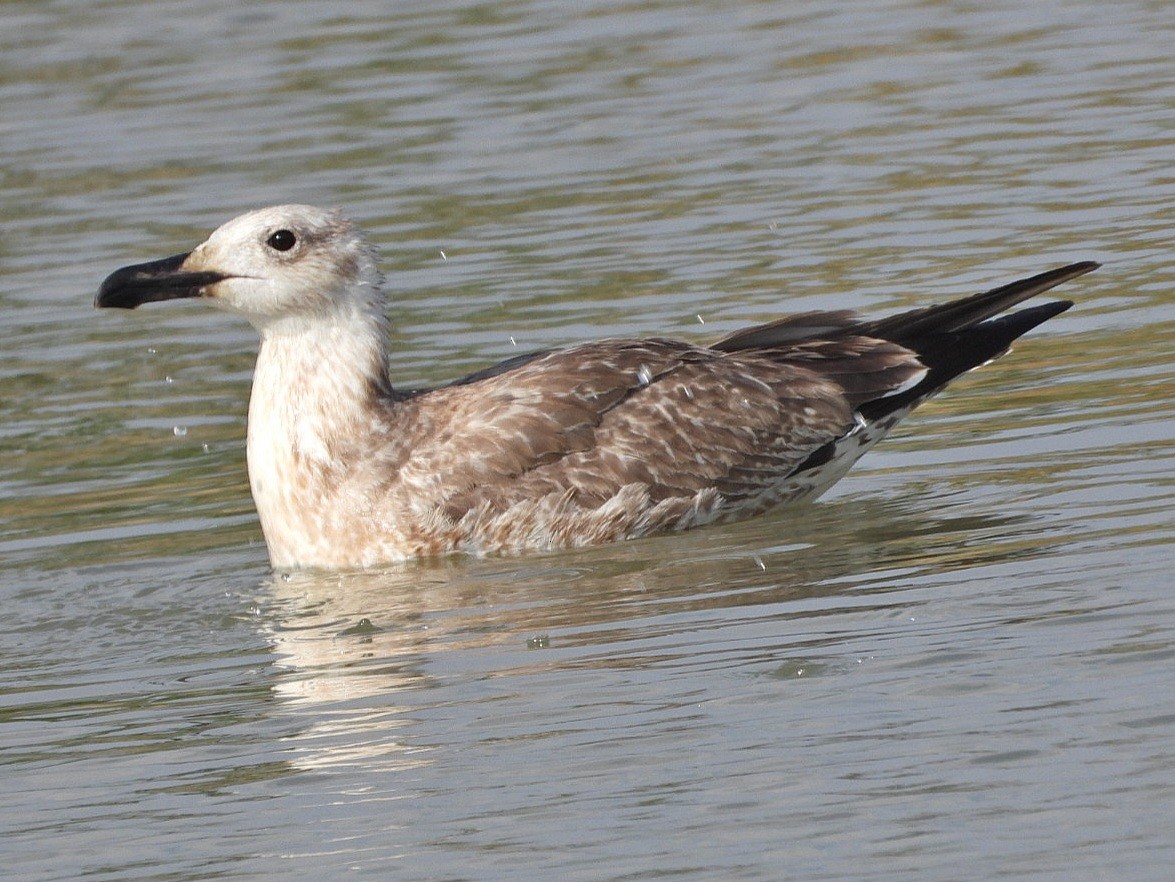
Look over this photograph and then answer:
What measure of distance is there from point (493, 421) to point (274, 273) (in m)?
1.11

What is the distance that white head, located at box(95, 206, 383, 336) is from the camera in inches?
410

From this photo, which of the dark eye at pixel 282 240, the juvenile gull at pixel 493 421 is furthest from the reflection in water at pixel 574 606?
the dark eye at pixel 282 240

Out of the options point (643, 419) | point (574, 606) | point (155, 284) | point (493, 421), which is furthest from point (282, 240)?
point (574, 606)

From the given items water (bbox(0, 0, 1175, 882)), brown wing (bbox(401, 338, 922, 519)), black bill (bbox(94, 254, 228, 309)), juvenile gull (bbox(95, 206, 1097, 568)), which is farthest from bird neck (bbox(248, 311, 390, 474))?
water (bbox(0, 0, 1175, 882))

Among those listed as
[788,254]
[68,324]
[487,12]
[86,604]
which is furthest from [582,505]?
[487,12]

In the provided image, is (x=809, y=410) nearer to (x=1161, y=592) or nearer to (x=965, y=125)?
(x=1161, y=592)

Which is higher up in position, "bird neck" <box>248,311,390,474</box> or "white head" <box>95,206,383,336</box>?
"white head" <box>95,206,383,336</box>

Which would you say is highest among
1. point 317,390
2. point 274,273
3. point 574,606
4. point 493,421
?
point 274,273

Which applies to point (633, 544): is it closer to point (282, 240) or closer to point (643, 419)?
point (643, 419)

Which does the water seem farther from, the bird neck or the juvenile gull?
the bird neck

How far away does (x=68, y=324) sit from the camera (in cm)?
1532

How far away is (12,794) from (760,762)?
7.69ft

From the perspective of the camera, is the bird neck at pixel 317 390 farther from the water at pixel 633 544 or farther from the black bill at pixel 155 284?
the water at pixel 633 544

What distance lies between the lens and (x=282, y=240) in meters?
10.5
